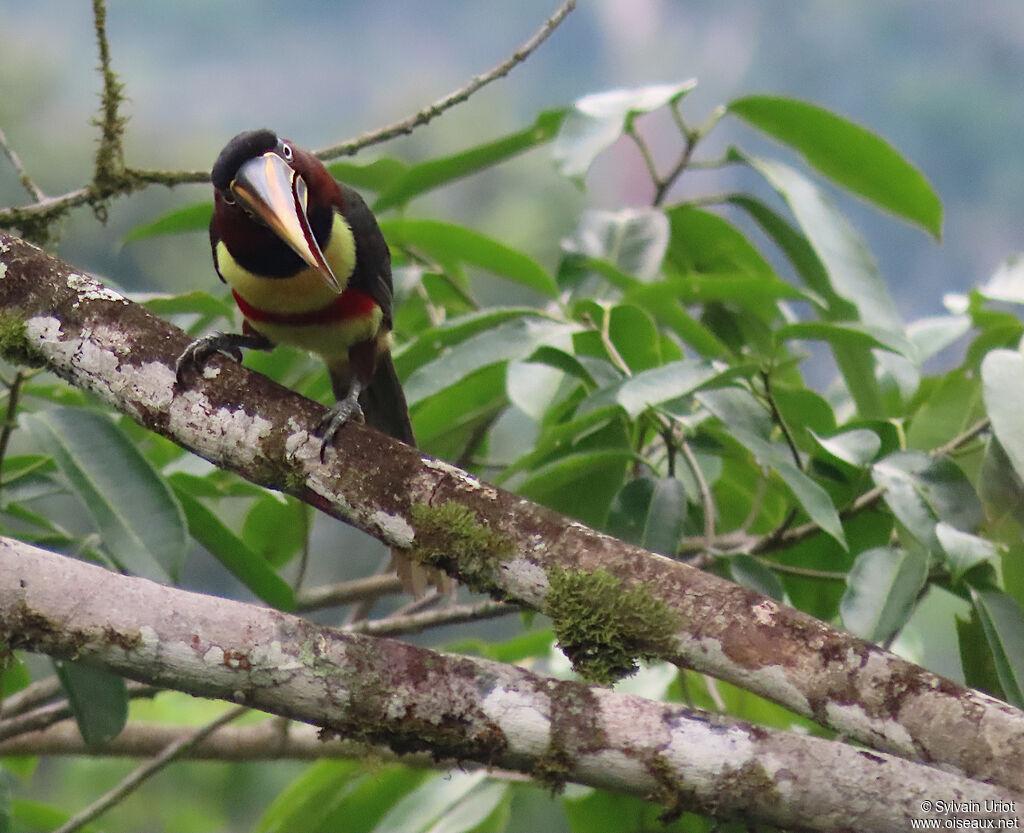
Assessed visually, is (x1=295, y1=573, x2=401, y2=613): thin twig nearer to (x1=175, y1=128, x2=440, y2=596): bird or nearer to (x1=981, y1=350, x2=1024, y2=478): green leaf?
(x1=175, y1=128, x2=440, y2=596): bird

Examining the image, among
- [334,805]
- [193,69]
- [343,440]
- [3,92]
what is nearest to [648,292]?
[343,440]

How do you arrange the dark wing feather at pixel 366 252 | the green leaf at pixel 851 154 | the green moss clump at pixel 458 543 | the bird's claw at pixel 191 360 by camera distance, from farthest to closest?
1. the green leaf at pixel 851 154
2. the dark wing feather at pixel 366 252
3. the bird's claw at pixel 191 360
4. the green moss clump at pixel 458 543

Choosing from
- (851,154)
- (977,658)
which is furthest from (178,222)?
(977,658)

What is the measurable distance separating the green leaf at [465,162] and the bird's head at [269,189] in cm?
46

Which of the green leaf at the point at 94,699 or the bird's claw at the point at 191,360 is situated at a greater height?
the bird's claw at the point at 191,360

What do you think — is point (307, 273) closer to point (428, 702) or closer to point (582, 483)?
point (582, 483)

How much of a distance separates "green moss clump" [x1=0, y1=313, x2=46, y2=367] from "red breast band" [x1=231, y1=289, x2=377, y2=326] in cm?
50

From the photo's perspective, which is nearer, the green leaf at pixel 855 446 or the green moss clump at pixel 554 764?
the green moss clump at pixel 554 764

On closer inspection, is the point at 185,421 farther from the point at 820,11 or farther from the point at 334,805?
the point at 820,11

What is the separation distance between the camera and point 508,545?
1311 mm

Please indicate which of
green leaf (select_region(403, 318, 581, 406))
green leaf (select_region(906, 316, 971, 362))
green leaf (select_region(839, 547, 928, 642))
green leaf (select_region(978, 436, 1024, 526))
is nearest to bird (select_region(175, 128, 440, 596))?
green leaf (select_region(403, 318, 581, 406))

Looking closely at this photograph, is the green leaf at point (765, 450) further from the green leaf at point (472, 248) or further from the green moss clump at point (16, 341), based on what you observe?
the green moss clump at point (16, 341)

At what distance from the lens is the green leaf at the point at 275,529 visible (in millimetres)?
2229

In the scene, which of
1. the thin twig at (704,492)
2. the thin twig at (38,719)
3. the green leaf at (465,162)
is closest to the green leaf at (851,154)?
the green leaf at (465,162)
